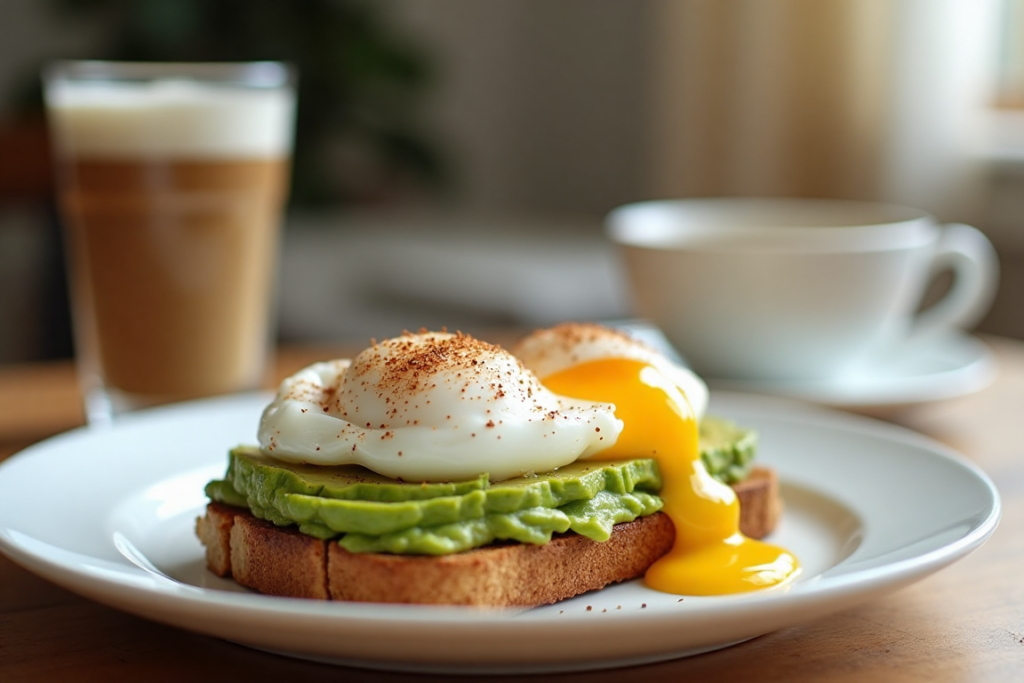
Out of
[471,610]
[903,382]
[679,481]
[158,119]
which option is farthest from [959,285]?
[471,610]

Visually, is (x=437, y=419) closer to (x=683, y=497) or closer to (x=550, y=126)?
(x=683, y=497)

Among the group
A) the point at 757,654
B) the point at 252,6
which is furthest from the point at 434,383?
the point at 252,6

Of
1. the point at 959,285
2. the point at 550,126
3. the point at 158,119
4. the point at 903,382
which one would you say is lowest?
the point at 550,126

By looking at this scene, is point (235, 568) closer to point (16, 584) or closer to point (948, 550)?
point (16, 584)

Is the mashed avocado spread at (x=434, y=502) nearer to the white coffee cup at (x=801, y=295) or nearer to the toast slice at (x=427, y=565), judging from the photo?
the toast slice at (x=427, y=565)

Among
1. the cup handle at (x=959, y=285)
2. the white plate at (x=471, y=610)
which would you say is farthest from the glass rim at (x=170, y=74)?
the cup handle at (x=959, y=285)

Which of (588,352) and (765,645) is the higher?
(588,352)

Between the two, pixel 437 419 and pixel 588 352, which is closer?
pixel 437 419
